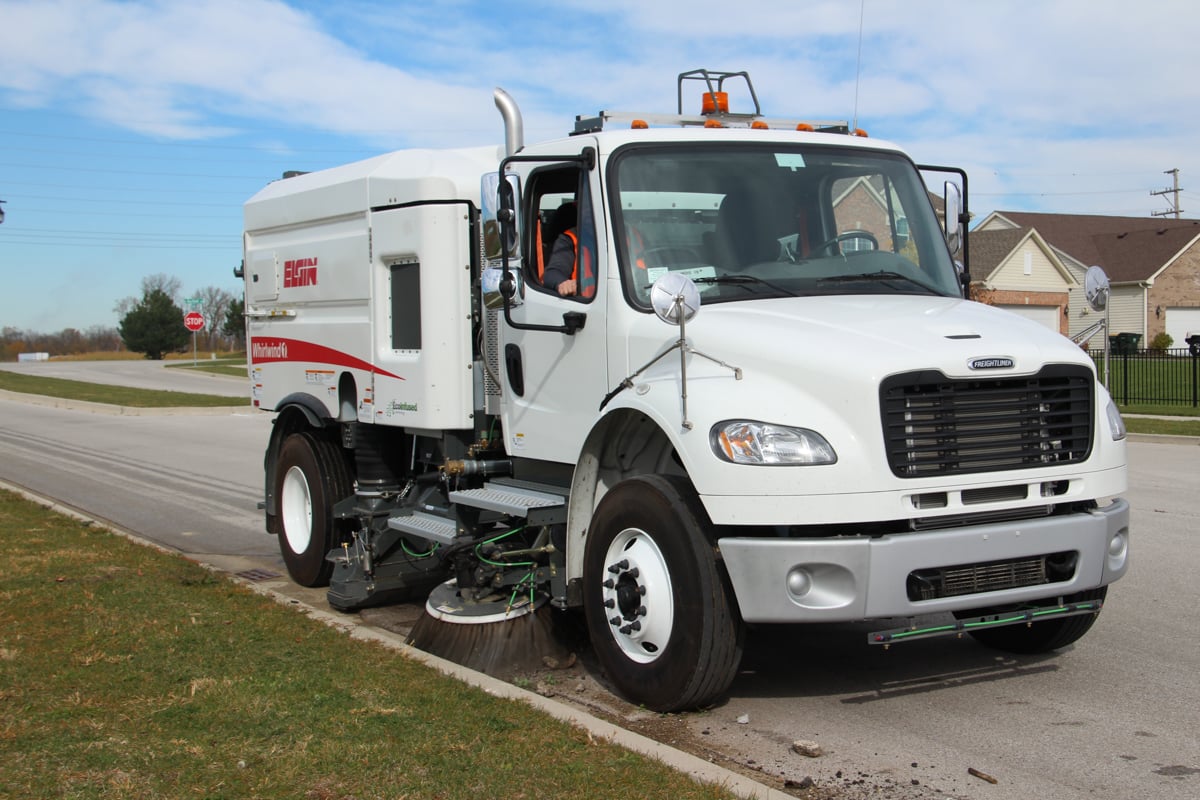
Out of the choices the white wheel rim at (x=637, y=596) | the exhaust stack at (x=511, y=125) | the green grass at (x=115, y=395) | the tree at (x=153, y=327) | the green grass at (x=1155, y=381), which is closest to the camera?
the white wheel rim at (x=637, y=596)

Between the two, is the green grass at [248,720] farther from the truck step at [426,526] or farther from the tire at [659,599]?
the truck step at [426,526]

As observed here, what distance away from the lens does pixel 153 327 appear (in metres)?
80.4

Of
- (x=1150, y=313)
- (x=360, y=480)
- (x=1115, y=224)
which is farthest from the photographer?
(x=1115, y=224)

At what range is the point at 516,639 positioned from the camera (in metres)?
6.50

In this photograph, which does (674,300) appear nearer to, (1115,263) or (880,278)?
(880,278)

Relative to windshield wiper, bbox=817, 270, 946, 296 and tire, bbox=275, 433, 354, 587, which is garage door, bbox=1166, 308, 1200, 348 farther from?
windshield wiper, bbox=817, 270, 946, 296

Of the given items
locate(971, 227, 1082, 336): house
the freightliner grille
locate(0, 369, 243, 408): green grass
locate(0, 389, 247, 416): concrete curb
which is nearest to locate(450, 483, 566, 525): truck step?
the freightliner grille

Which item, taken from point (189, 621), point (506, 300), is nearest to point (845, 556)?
point (506, 300)

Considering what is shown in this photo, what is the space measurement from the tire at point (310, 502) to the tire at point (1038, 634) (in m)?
4.41

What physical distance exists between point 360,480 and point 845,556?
440 centimetres

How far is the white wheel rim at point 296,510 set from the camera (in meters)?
9.05

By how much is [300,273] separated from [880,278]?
4.42 metres

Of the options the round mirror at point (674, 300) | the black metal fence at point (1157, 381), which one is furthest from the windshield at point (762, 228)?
the black metal fence at point (1157, 381)

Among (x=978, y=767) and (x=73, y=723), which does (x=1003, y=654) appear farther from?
(x=73, y=723)
